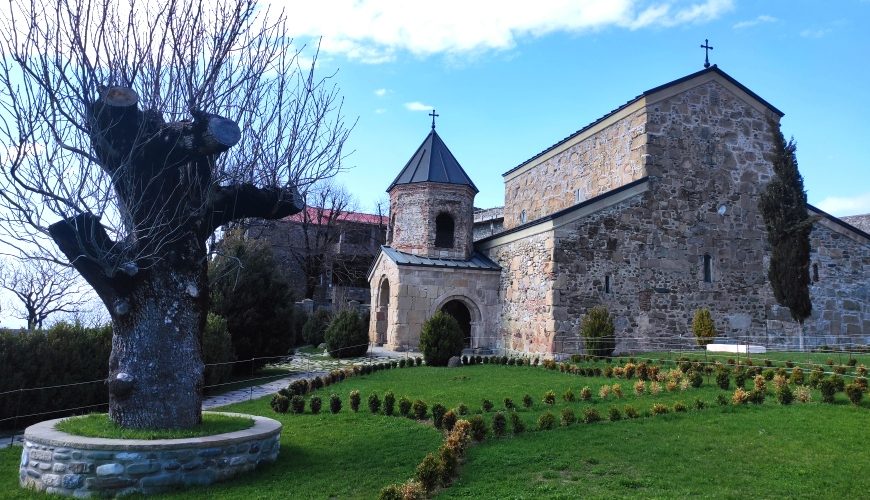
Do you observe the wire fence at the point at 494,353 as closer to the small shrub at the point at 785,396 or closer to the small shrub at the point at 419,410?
the small shrub at the point at 785,396

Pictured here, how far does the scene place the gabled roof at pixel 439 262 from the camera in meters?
20.4

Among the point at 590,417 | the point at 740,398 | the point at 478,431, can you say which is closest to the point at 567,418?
the point at 590,417

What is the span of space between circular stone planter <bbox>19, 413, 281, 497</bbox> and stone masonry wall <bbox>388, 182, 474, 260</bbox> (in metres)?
15.5

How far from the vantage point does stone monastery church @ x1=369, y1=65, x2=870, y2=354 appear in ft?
57.4

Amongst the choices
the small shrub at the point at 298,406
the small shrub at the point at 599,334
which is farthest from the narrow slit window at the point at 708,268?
the small shrub at the point at 298,406

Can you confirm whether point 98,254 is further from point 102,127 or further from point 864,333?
point 864,333

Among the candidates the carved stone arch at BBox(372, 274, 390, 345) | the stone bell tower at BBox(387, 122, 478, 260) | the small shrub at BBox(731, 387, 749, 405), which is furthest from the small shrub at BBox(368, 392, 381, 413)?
the carved stone arch at BBox(372, 274, 390, 345)

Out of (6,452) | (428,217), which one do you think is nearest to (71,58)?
(6,452)

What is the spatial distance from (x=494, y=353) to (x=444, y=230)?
5.01 m

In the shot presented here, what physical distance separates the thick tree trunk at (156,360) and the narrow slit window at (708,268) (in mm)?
15939

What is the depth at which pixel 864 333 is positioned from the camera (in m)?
19.1

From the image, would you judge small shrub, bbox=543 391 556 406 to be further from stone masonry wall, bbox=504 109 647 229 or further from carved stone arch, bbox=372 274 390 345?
carved stone arch, bbox=372 274 390 345

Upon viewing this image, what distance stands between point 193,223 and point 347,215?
33.5m

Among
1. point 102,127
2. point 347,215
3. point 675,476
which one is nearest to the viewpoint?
point 675,476
